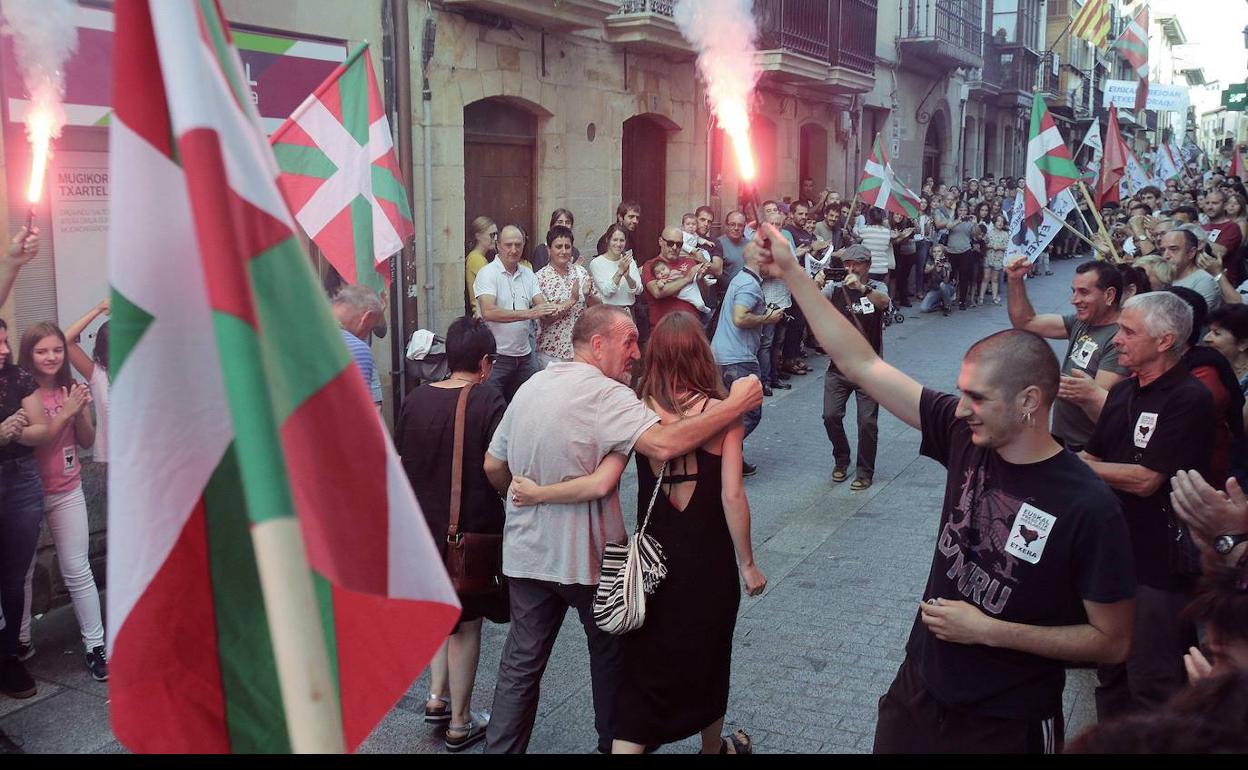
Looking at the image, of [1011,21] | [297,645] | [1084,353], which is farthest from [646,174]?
[1011,21]

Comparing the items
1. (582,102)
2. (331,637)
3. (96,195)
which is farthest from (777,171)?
(331,637)

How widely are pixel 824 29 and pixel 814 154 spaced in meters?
2.59

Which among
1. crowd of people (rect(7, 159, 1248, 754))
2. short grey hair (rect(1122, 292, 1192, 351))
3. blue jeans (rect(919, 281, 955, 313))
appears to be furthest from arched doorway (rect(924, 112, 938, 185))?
short grey hair (rect(1122, 292, 1192, 351))

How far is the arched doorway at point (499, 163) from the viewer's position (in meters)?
11.3

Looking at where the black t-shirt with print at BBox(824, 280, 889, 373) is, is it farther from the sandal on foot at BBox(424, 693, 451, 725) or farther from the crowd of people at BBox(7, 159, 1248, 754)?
the sandal on foot at BBox(424, 693, 451, 725)

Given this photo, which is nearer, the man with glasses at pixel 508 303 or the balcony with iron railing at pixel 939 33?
the man with glasses at pixel 508 303

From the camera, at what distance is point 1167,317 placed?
4.02 m

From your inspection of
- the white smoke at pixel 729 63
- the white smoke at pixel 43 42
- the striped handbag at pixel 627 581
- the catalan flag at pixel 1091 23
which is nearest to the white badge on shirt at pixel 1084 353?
the white smoke at pixel 729 63

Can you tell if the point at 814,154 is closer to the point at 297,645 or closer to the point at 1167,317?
the point at 1167,317

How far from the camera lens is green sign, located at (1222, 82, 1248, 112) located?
27.1 meters

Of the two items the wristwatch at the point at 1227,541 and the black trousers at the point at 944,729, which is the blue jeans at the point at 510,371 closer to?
the black trousers at the point at 944,729

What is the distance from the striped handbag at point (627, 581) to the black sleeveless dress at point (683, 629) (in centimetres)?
5

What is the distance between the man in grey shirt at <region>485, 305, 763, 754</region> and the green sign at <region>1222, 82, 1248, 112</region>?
2781cm

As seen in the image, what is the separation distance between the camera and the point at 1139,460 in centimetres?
394
